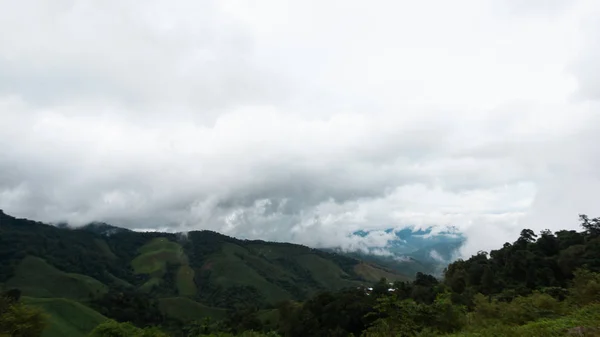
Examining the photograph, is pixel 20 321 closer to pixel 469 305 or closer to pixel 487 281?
pixel 469 305

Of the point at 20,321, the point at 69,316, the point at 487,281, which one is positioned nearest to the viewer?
the point at 20,321

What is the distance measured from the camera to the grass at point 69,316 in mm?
130738

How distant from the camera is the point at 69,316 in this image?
14050 cm

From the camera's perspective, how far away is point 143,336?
35250mm

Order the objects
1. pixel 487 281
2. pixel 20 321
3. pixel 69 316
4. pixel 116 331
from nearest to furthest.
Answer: pixel 116 331
pixel 20 321
pixel 487 281
pixel 69 316

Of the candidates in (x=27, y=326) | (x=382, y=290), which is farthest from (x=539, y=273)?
(x=27, y=326)

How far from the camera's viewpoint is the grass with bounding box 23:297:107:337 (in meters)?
131

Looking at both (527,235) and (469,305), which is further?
(527,235)

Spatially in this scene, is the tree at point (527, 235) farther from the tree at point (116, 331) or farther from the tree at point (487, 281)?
the tree at point (116, 331)

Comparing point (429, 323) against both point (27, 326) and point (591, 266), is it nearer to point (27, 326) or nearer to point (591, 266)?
point (27, 326)

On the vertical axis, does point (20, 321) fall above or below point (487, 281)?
below

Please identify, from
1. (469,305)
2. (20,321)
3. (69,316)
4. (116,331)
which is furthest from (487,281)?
(69,316)

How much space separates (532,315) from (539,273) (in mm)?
57739

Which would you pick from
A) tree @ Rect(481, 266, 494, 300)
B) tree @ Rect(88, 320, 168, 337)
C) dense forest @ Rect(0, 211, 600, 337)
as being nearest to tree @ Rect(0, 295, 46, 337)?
dense forest @ Rect(0, 211, 600, 337)
